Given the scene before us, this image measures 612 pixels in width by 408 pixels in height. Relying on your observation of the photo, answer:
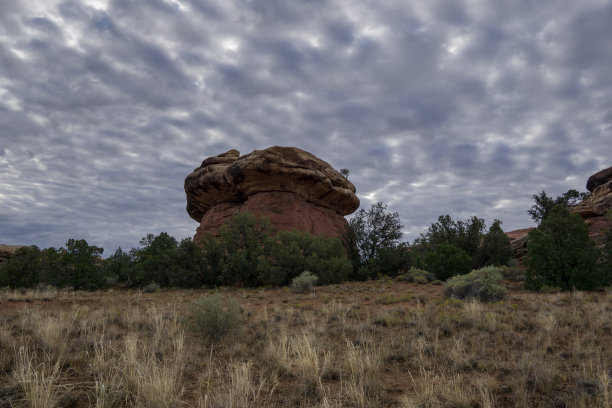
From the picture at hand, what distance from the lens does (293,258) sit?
21422 mm

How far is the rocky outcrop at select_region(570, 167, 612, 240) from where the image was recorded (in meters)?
27.0

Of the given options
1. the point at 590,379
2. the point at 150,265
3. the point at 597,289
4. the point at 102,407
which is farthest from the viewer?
the point at 150,265

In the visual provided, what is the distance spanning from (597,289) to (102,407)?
19.6m

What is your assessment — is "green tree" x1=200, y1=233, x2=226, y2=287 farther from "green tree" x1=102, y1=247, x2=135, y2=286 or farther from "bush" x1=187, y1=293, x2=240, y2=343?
"bush" x1=187, y1=293, x2=240, y2=343

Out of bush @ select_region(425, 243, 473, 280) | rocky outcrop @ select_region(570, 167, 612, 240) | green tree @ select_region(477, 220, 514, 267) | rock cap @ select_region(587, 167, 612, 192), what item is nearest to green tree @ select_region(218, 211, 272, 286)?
bush @ select_region(425, 243, 473, 280)

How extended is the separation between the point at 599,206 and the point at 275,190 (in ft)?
96.8

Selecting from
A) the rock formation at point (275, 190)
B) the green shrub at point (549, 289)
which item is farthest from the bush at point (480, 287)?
the rock formation at point (275, 190)

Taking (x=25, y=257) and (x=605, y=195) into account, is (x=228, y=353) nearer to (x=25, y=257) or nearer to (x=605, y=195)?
(x=25, y=257)

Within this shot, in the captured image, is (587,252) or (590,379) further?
(587,252)

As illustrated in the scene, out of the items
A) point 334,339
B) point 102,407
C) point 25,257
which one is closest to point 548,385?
point 334,339

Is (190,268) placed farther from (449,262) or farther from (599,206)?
(599,206)

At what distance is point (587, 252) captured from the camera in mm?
15508

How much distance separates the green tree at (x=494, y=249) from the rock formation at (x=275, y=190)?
540 inches

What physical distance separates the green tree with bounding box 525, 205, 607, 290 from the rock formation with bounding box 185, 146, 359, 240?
18.7 meters
